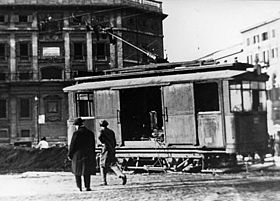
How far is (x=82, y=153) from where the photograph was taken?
7.65 meters

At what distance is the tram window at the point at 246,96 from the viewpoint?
29.0 feet

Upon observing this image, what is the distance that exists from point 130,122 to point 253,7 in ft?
12.7

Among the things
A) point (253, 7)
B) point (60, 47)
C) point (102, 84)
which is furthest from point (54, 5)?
point (253, 7)

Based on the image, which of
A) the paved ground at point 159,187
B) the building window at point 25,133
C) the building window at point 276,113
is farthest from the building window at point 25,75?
the building window at point 276,113

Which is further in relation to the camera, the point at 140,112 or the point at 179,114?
the point at 140,112

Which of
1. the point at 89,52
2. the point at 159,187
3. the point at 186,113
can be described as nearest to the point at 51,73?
the point at 89,52

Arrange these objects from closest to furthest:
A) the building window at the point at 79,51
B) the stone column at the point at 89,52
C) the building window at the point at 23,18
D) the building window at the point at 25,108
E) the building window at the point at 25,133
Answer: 1. the building window at the point at 25,133
2. the building window at the point at 25,108
3. the building window at the point at 23,18
4. the stone column at the point at 89,52
5. the building window at the point at 79,51

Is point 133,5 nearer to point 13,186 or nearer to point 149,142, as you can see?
point 149,142

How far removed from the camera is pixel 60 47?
73.2 ft

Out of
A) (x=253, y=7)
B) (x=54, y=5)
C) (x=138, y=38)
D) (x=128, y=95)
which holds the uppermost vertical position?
(x=54, y=5)

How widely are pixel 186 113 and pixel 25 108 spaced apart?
36.1 feet

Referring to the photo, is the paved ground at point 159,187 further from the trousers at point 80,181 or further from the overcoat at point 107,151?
the overcoat at point 107,151

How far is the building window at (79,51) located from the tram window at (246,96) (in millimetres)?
13790

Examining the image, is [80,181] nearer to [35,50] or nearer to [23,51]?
[35,50]
